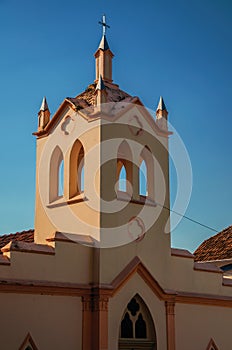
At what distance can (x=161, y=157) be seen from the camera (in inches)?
744

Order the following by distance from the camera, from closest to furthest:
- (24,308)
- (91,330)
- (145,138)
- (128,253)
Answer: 1. (24,308)
2. (91,330)
3. (128,253)
4. (145,138)

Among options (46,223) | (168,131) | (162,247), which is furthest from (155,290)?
(168,131)

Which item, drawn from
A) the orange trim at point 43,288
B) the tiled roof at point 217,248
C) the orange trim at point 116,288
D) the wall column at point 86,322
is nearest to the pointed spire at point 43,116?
the orange trim at point 116,288

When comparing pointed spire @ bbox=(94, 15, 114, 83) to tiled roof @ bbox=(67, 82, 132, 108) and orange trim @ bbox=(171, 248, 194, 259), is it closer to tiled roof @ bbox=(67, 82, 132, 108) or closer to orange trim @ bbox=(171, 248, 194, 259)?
tiled roof @ bbox=(67, 82, 132, 108)

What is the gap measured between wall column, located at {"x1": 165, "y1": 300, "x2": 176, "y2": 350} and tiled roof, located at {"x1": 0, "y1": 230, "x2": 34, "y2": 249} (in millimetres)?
4607

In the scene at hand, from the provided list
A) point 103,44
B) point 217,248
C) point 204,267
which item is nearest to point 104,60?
point 103,44

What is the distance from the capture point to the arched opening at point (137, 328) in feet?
54.9

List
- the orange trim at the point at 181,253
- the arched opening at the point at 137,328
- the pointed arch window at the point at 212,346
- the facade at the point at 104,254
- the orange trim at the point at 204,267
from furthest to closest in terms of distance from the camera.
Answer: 1. the orange trim at the point at 204,267
2. the pointed arch window at the point at 212,346
3. the orange trim at the point at 181,253
4. the arched opening at the point at 137,328
5. the facade at the point at 104,254

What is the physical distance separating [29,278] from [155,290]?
402 cm

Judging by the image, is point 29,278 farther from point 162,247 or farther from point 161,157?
point 161,157

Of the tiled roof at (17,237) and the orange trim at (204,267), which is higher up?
the tiled roof at (17,237)

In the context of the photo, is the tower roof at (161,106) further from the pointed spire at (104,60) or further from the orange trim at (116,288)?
the orange trim at (116,288)

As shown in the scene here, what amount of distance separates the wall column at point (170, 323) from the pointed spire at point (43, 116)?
6.22 meters

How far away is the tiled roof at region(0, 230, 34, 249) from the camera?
19.5 m
